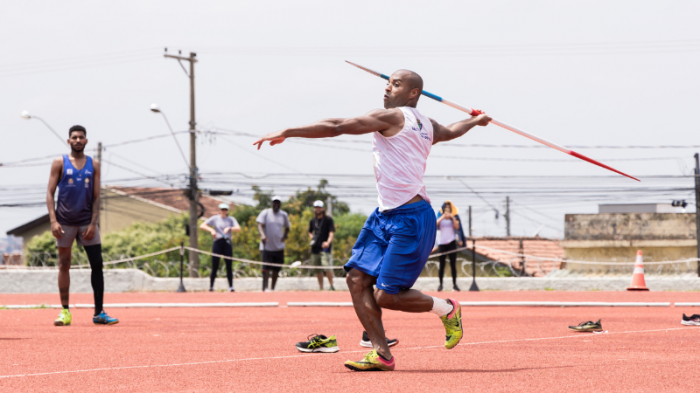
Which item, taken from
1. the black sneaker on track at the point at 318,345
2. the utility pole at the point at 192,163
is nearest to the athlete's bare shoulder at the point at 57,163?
the black sneaker on track at the point at 318,345

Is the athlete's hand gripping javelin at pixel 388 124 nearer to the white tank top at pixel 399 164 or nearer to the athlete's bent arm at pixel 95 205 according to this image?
the white tank top at pixel 399 164

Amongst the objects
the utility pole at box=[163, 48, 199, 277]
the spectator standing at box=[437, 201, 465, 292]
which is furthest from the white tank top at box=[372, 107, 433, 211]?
the utility pole at box=[163, 48, 199, 277]

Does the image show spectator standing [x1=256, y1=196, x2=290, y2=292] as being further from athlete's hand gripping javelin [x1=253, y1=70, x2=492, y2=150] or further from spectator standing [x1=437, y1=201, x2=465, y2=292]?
athlete's hand gripping javelin [x1=253, y1=70, x2=492, y2=150]

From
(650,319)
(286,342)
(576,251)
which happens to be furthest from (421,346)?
(576,251)

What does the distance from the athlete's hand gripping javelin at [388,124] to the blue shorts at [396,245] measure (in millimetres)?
485

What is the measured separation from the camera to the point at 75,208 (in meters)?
8.09

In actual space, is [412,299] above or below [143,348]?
above

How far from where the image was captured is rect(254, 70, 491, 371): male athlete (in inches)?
186

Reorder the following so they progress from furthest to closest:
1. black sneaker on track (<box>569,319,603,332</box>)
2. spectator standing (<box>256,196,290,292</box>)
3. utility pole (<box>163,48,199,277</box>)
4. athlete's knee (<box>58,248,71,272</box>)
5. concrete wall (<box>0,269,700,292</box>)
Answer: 1. utility pole (<box>163,48,199,277</box>)
2. concrete wall (<box>0,269,700,292</box>)
3. spectator standing (<box>256,196,290,292</box>)
4. athlete's knee (<box>58,248,71,272</box>)
5. black sneaker on track (<box>569,319,603,332</box>)

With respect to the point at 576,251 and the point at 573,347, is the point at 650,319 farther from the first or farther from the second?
the point at 576,251

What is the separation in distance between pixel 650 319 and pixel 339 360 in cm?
491

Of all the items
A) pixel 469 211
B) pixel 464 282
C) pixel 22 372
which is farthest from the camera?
pixel 469 211

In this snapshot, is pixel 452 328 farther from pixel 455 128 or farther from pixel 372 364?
pixel 455 128

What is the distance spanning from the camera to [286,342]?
21.1ft
